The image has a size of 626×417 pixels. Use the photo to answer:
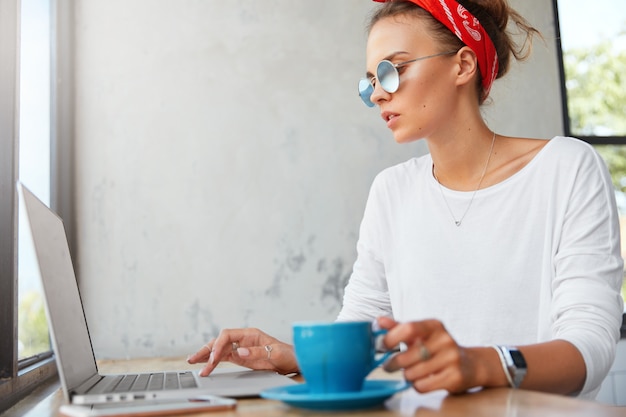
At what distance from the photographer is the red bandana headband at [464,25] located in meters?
1.46

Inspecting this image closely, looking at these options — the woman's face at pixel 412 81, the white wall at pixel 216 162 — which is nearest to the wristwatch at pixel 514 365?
the woman's face at pixel 412 81

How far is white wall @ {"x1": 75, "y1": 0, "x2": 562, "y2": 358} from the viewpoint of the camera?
290cm

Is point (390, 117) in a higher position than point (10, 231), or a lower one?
higher

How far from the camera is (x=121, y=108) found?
2.97m

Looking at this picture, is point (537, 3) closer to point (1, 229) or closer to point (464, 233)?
point (464, 233)

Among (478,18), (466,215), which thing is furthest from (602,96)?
(466,215)

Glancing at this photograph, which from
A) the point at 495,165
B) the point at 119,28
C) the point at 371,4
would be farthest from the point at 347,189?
the point at 495,165

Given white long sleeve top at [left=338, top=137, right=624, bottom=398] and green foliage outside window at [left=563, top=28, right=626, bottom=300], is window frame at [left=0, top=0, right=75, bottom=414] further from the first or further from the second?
green foliage outside window at [left=563, top=28, right=626, bottom=300]

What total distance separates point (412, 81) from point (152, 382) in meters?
0.80

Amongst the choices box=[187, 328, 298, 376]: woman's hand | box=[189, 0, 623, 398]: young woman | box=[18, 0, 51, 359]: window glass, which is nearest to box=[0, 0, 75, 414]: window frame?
box=[18, 0, 51, 359]: window glass

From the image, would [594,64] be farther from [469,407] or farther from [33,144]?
[469,407]

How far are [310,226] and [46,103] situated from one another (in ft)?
3.84

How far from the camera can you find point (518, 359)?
0.84m

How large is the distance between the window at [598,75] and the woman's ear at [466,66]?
81.6 inches
